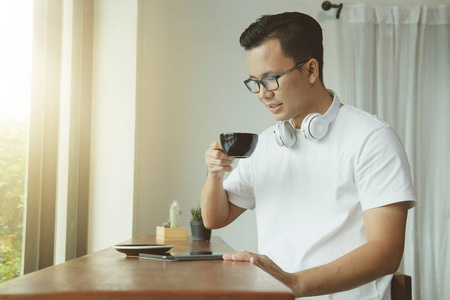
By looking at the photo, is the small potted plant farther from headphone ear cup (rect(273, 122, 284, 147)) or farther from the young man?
headphone ear cup (rect(273, 122, 284, 147))

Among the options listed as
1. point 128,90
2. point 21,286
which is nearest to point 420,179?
point 128,90

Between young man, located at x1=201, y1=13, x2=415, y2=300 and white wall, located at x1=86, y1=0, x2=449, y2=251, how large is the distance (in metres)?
1.39

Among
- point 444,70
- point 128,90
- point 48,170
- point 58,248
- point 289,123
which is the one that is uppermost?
point 444,70

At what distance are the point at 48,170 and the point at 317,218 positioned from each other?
4.77 ft

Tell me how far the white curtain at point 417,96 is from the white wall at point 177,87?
0.27 meters

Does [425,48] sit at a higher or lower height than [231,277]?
higher

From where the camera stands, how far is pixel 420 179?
12.1 feet

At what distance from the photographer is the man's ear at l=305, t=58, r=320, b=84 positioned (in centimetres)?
182

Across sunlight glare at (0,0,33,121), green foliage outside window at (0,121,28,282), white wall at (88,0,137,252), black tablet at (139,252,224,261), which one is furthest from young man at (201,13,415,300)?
white wall at (88,0,137,252)

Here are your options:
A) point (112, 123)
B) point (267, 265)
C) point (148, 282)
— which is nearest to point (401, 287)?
point (267, 265)

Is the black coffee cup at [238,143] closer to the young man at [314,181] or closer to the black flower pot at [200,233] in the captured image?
the young man at [314,181]

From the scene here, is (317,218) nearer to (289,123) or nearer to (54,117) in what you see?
(289,123)

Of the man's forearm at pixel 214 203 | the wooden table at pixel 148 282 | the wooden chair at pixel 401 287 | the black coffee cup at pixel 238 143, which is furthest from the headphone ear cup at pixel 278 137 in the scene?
the wooden table at pixel 148 282

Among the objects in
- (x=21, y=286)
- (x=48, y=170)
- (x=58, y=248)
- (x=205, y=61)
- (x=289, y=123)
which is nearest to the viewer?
(x=21, y=286)
